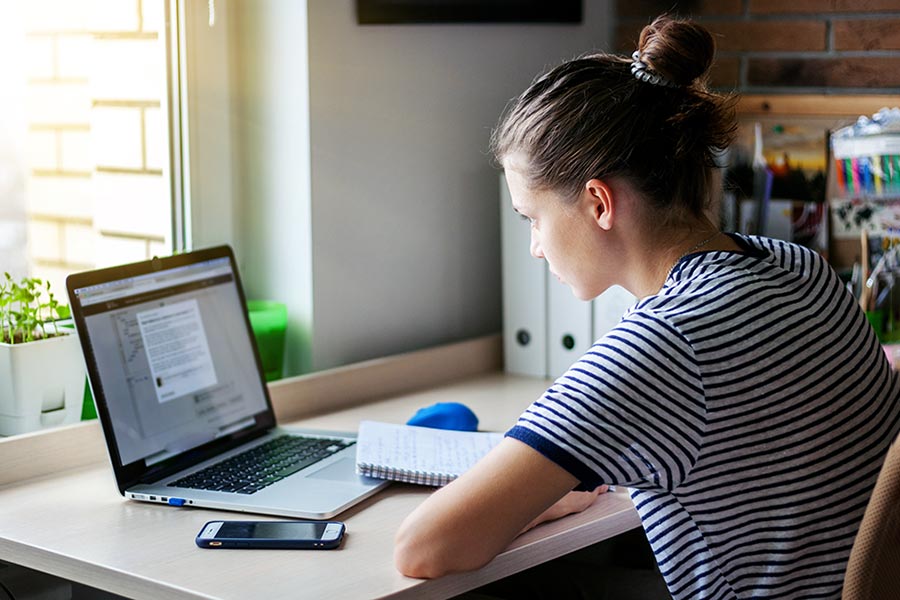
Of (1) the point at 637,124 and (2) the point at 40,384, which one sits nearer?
(1) the point at 637,124

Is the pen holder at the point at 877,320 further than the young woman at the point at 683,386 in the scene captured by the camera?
Yes

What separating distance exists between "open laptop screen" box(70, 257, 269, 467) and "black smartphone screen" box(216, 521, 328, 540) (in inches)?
9.3

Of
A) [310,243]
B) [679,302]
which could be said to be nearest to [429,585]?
A: [679,302]

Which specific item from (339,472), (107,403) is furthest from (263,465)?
(107,403)

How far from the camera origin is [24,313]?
1.66 meters

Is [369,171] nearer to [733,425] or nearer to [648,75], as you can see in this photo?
[648,75]

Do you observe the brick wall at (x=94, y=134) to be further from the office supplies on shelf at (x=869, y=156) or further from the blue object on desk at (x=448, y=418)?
the office supplies on shelf at (x=869, y=156)

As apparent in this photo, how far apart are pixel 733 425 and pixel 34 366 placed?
99 centimetres

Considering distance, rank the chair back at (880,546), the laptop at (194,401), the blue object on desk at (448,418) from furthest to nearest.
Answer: the blue object on desk at (448,418) < the laptop at (194,401) < the chair back at (880,546)

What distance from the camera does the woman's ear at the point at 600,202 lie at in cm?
125

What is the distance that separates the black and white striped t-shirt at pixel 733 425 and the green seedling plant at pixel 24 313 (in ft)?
2.76

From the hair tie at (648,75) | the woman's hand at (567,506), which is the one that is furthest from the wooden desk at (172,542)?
the hair tie at (648,75)

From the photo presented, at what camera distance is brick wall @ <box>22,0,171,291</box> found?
1.78 metres

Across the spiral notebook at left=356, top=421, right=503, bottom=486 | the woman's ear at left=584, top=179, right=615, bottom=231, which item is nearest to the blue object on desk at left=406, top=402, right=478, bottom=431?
the spiral notebook at left=356, top=421, right=503, bottom=486
